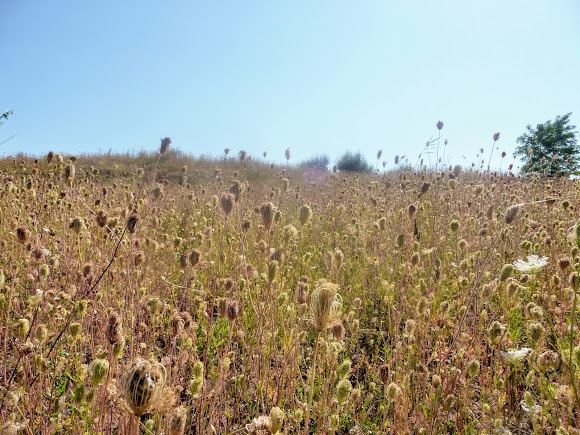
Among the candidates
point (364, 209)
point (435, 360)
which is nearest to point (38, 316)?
point (435, 360)

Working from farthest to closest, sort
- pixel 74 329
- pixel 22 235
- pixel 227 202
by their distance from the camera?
1. pixel 227 202
2. pixel 22 235
3. pixel 74 329

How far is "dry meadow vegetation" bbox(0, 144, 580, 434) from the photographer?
1588 millimetres

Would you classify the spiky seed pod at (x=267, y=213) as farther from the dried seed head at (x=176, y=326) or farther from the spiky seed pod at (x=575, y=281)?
the spiky seed pod at (x=575, y=281)

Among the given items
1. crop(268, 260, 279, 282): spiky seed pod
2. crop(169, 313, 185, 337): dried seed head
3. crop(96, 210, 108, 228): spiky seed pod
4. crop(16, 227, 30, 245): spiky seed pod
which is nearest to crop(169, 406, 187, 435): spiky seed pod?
crop(169, 313, 185, 337): dried seed head

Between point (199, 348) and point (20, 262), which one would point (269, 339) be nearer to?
point (199, 348)

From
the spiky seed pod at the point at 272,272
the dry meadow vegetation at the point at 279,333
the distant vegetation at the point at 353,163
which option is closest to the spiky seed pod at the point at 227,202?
the dry meadow vegetation at the point at 279,333

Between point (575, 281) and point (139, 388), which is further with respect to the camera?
point (575, 281)

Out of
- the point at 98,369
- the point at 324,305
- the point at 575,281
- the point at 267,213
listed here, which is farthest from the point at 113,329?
the point at 575,281

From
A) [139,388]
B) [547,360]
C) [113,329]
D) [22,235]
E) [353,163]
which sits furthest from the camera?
[353,163]

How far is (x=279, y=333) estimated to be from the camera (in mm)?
2961

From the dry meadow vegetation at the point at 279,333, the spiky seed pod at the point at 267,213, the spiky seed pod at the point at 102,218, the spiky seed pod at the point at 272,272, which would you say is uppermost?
the spiky seed pod at the point at 267,213

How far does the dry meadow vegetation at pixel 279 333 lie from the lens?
5.21ft

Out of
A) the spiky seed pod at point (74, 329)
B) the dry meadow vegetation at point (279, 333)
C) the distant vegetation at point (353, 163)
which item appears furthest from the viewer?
the distant vegetation at point (353, 163)

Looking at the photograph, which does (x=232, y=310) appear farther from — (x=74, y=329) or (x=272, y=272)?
(x=74, y=329)
